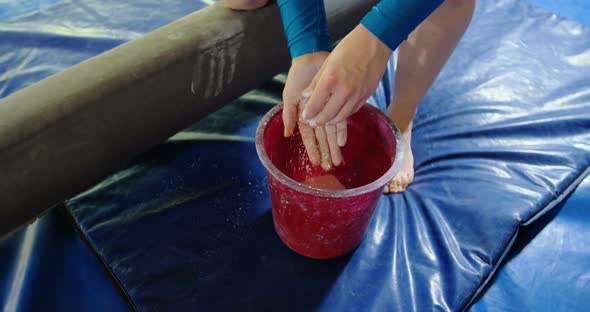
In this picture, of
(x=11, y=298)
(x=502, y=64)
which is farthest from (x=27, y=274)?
(x=502, y=64)

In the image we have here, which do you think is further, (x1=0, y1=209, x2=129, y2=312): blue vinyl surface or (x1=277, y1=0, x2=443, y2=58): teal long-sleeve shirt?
(x1=0, y1=209, x2=129, y2=312): blue vinyl surface

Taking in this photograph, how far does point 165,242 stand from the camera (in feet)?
2.93

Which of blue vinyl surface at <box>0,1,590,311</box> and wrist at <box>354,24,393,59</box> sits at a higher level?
wrist at <box>354,24,393,59</box>

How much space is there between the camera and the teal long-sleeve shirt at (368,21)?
2.17ft

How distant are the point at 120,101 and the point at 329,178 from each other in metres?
0.52

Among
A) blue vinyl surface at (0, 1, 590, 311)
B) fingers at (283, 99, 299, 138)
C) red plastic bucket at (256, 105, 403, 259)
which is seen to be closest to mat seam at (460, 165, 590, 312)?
blue vinyl surface at (0, 1, 590, 311)

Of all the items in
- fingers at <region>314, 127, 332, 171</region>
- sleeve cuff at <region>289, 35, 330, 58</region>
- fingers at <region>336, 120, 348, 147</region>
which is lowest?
fingers at <region>314, 127, 332, 171</region>

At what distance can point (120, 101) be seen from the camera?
86 centimetres

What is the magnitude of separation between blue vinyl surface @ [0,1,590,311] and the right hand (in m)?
0.25

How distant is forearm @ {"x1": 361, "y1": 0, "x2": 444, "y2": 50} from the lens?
2.15ft

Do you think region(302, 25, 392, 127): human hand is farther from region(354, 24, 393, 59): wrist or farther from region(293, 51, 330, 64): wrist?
region(293, 51, 330, 64): wrist

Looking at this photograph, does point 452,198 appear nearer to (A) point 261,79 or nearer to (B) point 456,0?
(B) point 456,0

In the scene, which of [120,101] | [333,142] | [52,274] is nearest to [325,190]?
[333,142]

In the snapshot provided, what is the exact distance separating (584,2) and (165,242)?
1.94m
